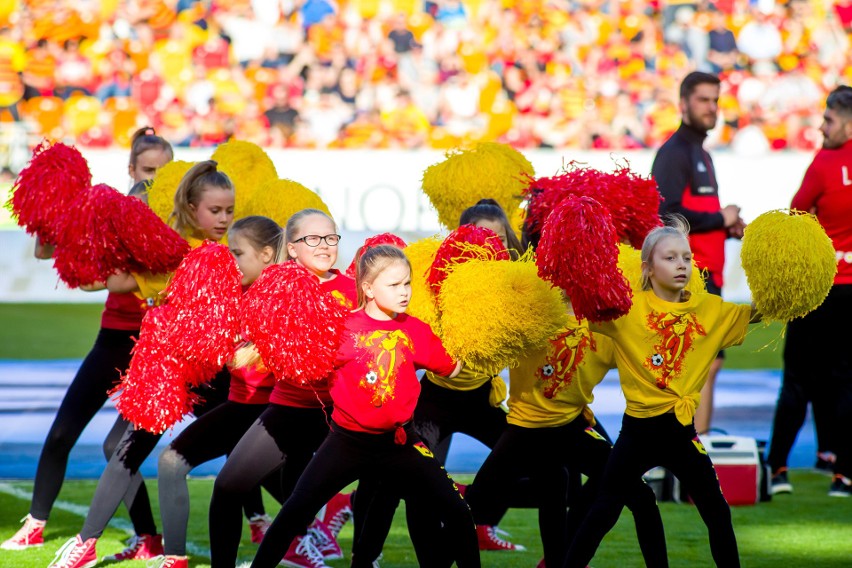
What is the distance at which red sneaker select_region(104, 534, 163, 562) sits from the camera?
475 cm

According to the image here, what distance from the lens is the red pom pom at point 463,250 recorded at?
3.85 meters

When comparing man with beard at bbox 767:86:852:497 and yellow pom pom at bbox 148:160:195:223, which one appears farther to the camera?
man with beard at bbox 767:86:852:497

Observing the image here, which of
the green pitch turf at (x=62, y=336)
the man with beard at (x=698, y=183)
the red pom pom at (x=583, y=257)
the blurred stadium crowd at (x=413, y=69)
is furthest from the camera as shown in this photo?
the blurred stadium crowd at (x=413, y=69)

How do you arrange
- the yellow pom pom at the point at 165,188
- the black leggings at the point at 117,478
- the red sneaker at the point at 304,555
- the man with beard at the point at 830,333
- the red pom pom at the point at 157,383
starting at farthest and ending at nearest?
the man with beard at the point at 830,333 → the yellow pom pom at the point at 165,188 → the red sneaker at the point at 304,555 → the black leggings at the point at 117,478 → the red pom pom at the point at 157,383

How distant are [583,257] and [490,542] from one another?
1.91 meters

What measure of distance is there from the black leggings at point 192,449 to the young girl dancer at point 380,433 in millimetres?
526

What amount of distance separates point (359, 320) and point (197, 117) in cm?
1094

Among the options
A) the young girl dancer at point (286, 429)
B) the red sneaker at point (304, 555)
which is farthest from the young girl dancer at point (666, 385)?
the red sneaker at point (304, 555)

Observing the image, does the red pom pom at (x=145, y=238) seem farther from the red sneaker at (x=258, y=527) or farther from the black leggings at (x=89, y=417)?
the red sneaker at (x=258, y=527)

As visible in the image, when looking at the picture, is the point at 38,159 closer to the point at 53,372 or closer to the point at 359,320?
the point at 359,320

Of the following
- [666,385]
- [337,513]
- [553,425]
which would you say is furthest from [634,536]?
[666,385]

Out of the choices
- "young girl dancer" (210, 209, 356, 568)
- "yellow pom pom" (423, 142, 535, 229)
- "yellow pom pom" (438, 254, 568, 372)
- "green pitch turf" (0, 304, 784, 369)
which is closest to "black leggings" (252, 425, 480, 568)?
"young girl dancer" (210, 209, 356, 568)

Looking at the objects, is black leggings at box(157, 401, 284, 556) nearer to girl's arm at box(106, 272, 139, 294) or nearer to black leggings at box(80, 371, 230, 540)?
black leggings at box(80, 371, 230, 540)

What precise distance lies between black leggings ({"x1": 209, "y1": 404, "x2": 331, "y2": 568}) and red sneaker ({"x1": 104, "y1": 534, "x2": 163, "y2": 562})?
855 millimetres
